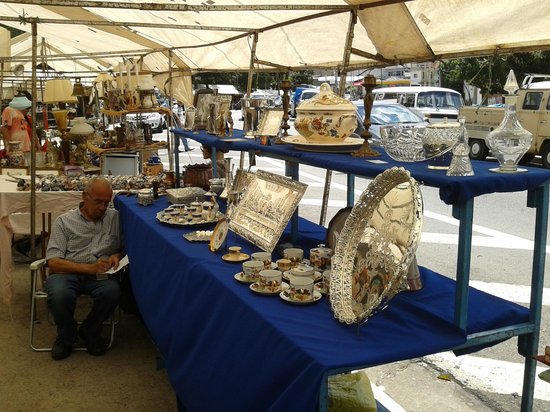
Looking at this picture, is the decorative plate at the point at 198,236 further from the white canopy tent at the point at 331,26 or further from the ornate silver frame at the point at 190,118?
the ornate silver frame at the point at 190,118

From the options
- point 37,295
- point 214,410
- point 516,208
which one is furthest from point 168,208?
point 516,208

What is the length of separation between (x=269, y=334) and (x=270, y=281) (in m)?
0.41

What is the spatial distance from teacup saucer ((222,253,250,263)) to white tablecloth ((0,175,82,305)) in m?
2.59

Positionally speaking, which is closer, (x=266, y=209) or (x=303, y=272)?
(x=303, y=272)

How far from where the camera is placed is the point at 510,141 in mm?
2086

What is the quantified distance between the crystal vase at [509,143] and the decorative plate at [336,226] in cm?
89

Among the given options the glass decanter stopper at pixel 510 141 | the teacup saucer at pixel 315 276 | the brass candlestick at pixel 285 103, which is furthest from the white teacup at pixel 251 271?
the brass candlestick at pixel 285 103

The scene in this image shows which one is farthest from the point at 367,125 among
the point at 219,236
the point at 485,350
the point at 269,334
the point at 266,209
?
the point at 485,350

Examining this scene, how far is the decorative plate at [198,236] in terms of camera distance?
325 cm

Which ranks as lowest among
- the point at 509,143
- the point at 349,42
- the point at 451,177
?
the point at 451,177

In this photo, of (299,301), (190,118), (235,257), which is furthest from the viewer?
(190,118)

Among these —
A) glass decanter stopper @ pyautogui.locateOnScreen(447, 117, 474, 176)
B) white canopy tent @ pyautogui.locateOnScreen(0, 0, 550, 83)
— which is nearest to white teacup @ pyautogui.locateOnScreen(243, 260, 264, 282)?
glass decanter stopper @ pyautogui.locateOnScreen(447, 117, 474, 176)

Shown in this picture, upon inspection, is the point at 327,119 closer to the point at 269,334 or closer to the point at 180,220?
the point at 269,334

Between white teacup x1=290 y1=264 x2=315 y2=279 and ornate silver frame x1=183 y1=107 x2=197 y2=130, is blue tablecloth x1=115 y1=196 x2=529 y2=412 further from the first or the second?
ornate silver frame x1=183 y1=107 x2=197 y2=130
